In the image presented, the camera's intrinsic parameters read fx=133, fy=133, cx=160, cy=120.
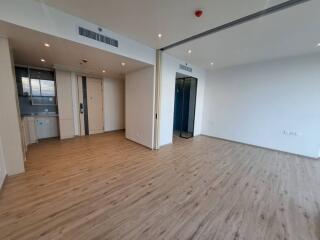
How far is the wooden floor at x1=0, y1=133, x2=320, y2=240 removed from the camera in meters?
1.58

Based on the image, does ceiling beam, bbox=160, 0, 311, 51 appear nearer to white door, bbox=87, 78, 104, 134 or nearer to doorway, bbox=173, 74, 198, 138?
doorway, bbox=173, 74, 198, 138

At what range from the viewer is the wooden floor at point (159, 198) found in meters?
1.58

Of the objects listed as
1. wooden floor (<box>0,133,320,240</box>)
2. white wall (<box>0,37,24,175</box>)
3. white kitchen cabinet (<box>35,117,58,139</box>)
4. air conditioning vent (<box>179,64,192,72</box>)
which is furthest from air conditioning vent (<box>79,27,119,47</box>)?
white kitchen cabinet (<box>35,117,58,139</box>)

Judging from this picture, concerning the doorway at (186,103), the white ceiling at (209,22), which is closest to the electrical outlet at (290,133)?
the white ceiling at (209,22)

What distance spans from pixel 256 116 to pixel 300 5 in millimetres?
3503

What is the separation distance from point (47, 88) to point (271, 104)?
792 centimetres

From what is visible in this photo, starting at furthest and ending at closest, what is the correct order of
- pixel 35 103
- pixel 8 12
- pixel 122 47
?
pixel 35 103, pixel 122 47, pixel 8 12

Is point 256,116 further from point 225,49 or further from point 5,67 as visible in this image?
point 5,67

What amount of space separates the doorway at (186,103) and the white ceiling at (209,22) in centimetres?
213

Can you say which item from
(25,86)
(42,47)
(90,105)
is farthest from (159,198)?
(25,86)

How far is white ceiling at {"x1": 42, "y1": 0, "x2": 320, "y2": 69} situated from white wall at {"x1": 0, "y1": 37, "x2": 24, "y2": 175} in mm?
1282

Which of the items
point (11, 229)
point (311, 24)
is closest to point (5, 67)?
point (11, 229)

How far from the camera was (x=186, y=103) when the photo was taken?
611 centimetres

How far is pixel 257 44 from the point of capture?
10.8 ft
